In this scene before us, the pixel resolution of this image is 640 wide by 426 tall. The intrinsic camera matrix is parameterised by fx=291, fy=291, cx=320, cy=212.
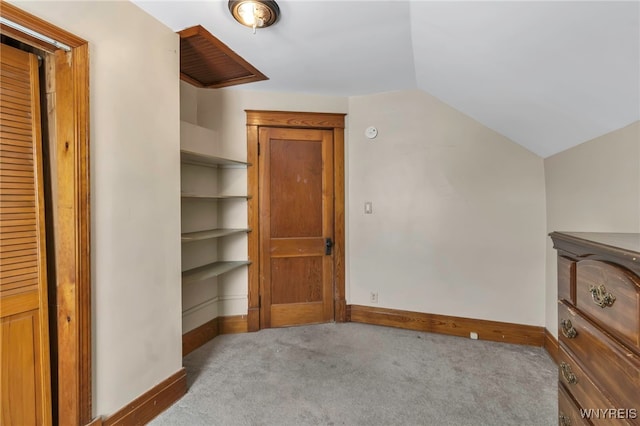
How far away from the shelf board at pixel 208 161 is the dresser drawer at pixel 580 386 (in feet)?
8.16

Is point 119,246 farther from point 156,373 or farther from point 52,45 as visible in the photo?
point 52,45

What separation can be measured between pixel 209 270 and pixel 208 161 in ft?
3.23

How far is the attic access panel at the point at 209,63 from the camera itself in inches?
78.7

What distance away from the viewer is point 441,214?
281cm

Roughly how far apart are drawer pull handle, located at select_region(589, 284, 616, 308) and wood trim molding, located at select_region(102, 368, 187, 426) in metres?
2.20

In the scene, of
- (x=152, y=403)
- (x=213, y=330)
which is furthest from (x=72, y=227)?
(x=213, y=330)

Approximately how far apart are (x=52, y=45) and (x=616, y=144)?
9.65 feet

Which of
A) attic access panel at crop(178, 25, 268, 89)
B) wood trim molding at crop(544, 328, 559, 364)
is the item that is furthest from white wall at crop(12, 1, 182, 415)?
wood trim molding at crop(544, 328, 559, 364)

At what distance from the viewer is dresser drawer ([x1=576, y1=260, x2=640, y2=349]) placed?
31.7 inches

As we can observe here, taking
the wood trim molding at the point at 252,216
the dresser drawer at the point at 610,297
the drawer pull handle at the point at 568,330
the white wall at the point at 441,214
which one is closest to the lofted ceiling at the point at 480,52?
the white wall at the point at 441,214

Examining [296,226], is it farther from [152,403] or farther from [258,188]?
[152,403]

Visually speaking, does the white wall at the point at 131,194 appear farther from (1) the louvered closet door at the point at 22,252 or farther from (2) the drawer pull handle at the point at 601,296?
(2) the drawer pull handle at the point at 601,296

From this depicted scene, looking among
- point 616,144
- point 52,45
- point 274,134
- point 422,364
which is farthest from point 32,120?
point 616,144

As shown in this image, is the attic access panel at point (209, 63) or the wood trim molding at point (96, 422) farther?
the attic access panel at point (209, 63)
